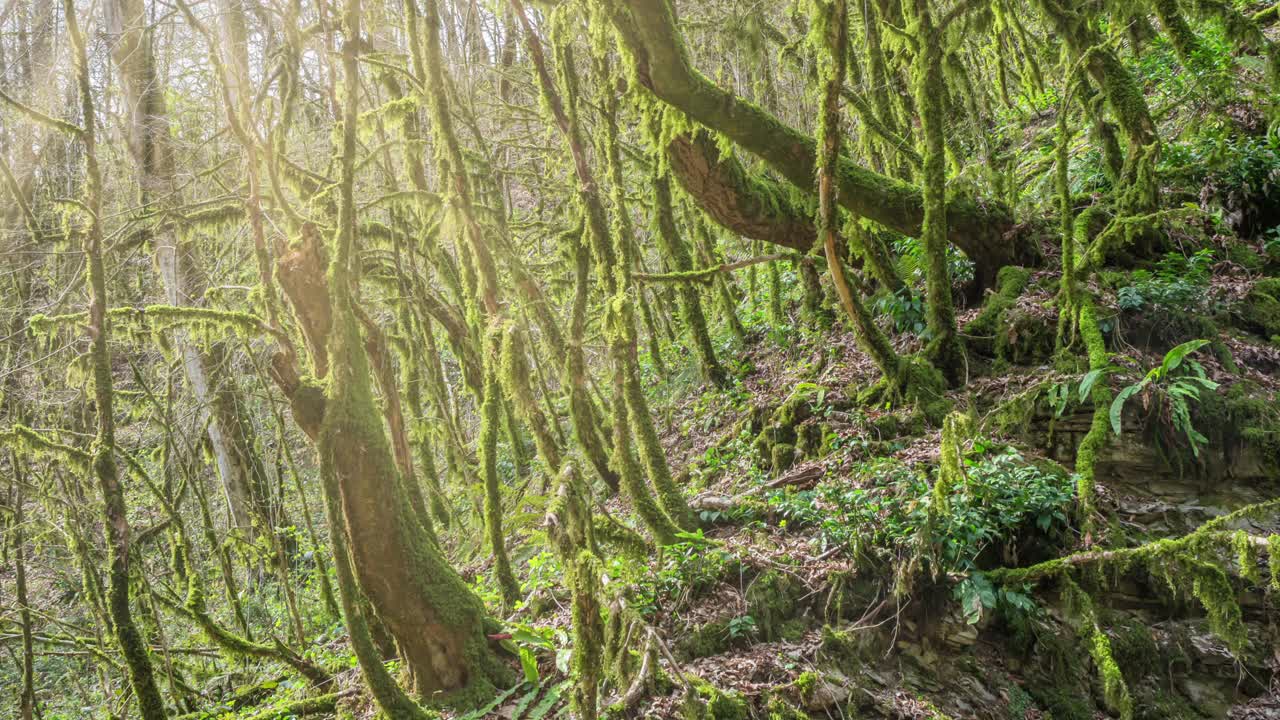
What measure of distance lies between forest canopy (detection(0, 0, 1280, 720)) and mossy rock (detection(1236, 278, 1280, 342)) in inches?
1.3

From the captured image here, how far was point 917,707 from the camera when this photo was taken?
3.91 meters

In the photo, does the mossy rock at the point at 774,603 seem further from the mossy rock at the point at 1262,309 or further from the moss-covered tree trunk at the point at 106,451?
the mossy rock at the point at 1262,309

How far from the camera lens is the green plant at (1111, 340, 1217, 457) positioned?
4520 mm

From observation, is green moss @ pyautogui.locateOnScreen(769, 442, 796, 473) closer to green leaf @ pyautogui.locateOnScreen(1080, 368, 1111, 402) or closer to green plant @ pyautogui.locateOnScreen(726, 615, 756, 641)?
green plant @ pyautogui.locateOnScreen(726, 615, 756, 641)

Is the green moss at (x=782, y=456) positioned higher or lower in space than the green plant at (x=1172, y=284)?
lower

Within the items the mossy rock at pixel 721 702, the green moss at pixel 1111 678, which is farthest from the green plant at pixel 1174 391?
the mossy rock at pixel 721 702

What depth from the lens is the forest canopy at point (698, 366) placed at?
12.8 feet

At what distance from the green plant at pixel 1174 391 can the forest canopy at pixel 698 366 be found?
0.06 m

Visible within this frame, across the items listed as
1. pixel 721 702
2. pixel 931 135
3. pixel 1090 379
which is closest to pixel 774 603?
pixel 721 702

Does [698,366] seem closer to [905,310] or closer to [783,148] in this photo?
[905,310]

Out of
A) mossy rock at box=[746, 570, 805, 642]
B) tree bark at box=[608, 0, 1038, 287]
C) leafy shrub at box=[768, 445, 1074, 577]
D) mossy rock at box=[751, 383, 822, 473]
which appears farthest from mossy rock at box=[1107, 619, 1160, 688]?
tree bark at box=[608, 0, 1038, 287]

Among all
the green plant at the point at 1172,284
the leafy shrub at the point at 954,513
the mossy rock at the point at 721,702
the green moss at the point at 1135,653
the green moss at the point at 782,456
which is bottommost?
the green moss at the point at 1135,653

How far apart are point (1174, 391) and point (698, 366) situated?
15.5ft

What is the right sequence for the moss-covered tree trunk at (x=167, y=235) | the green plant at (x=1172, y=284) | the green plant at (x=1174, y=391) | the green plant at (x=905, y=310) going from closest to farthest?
the green plant at (x=1174, y=391), the green plant at (x=1172, y=284), the green plant at (x=905, y=310), the moss-covered tree trunk at (x=167, y=235)
